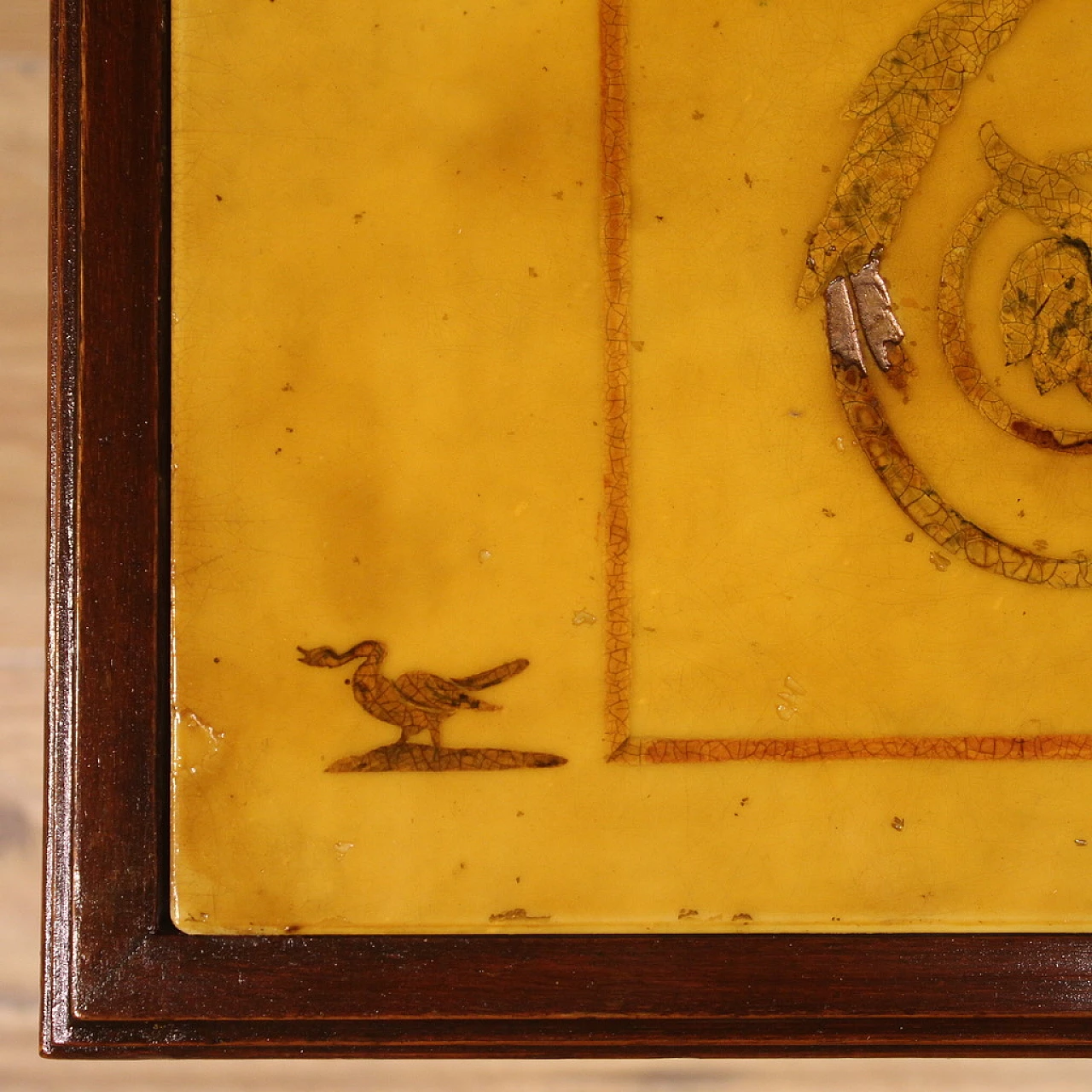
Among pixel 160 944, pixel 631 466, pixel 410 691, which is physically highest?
pixel 631 466

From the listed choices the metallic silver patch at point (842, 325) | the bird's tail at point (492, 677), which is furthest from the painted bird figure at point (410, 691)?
the metallic silver patch at point (842, 325)

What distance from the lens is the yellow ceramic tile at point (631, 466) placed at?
51cm

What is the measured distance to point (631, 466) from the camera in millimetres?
518

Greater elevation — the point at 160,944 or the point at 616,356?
the point at 616,356

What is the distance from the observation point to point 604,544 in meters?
0.51

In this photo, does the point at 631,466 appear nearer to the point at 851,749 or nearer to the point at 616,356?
the point at 616,356

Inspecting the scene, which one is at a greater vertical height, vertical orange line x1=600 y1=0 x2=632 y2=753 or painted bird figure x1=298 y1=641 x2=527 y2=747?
vertical orange line x1=600 y1=0 x2=632 y2=753

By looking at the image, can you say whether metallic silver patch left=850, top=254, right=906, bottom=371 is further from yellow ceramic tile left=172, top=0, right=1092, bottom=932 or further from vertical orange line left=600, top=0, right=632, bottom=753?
vertical orange line left=600, top=0, right=632, bottom=753

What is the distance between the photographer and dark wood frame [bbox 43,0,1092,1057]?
19.4 inches

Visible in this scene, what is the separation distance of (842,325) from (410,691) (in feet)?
0.97

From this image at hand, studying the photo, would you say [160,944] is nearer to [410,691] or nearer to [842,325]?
[410,691]

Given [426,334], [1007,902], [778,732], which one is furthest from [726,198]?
[1007,902]

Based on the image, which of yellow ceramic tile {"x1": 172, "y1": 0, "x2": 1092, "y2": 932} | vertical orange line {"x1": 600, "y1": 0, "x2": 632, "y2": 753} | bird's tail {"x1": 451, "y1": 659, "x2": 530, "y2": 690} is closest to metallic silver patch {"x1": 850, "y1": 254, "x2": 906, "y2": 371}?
yellow ceramic tile {"x1": 172, "y1": 0, "x2": 1092, "y2": 932}

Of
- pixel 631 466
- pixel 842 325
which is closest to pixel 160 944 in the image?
pixel 631 466
